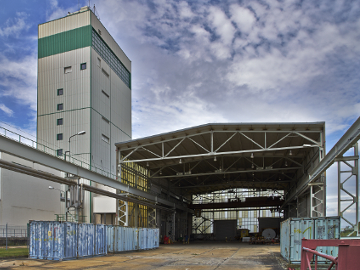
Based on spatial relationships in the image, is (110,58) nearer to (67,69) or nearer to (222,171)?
(67,69)

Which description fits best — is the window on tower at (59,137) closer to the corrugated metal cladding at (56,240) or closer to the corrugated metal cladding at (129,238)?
the corrugated metal cladding at (129,238)

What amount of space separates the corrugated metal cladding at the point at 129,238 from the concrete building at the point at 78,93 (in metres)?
7.44

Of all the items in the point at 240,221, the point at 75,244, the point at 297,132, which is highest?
the point at 297,132

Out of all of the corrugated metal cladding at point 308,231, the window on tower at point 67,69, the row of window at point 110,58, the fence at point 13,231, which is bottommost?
the fence at point 13,231

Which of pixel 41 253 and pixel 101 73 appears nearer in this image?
pixel 41 253

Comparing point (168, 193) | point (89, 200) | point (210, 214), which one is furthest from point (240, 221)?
point (89, 200)

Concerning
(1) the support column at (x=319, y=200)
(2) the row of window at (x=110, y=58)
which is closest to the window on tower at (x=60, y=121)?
(2) the row of window at (x=110, y=58)

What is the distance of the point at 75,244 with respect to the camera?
2148 cm

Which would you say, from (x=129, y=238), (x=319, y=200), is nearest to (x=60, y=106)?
(x=129, y=238)

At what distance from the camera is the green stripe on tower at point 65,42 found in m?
41.5

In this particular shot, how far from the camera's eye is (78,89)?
4091 cm

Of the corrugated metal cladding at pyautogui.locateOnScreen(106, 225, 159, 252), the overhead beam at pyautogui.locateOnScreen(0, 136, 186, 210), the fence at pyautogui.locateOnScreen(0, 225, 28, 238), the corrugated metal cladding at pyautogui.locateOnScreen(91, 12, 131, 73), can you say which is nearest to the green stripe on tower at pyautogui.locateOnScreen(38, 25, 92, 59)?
the corrugated metal cladding at pyautogui.locateOnScreen(91, 12, 131, 73)

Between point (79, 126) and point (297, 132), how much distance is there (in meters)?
24.4

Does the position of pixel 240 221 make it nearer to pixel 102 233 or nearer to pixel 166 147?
pixel 166 147
